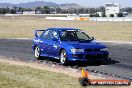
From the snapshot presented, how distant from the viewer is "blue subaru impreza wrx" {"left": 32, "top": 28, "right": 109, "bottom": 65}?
50.5 ft

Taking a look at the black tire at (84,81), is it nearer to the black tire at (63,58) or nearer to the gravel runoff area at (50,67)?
the gravel runoff area at (50,67)

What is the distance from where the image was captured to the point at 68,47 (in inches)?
611

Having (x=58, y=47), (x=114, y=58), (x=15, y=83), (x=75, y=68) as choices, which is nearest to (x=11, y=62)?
(x=58, y=47)

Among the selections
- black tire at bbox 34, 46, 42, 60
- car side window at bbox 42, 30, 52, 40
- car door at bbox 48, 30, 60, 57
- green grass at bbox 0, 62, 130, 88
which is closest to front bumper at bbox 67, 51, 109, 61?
car door at bbox 48, 30, 60, 57

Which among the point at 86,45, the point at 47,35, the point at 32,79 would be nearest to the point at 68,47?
the point at 86,45

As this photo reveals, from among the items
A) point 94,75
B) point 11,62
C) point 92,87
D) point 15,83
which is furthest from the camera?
point 11,62

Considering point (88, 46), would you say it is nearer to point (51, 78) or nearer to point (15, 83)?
point (51, 78)

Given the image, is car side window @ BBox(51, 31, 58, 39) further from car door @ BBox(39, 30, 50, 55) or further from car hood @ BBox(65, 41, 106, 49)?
car hood @ BBox(65, 41, 106, 49)

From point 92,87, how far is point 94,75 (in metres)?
2.68

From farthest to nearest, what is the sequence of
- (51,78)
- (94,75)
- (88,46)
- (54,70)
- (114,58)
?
(114,58) < (88,46) < (54,70) < (94,75) < (51,78)

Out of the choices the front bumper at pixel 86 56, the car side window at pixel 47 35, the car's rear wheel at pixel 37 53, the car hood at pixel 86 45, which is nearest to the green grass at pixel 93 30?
the car's rear wheel at pixel 37 53

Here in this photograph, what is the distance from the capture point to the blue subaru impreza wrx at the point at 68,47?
606 inches

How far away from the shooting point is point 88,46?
15367 millimetres

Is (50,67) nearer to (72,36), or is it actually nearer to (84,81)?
(72,36)
